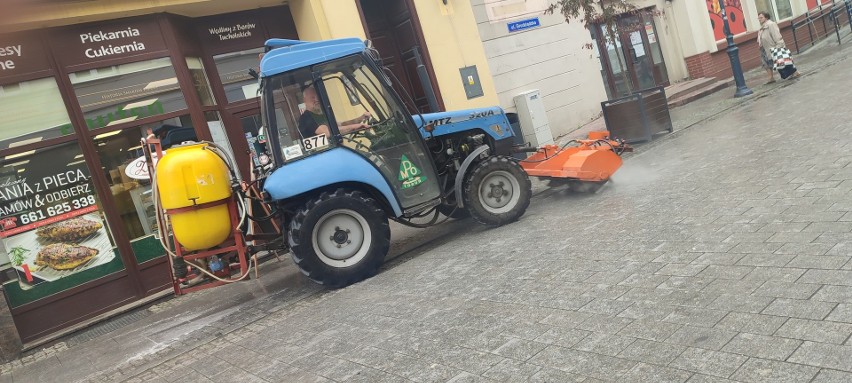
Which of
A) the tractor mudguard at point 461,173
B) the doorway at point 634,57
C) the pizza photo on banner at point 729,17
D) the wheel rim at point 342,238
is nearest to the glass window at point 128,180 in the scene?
the wheel rim at point 342,238

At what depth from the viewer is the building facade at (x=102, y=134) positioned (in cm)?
797

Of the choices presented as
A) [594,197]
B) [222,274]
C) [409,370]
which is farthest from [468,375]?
[594,197]

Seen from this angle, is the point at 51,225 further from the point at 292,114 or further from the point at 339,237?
the point at 339,237

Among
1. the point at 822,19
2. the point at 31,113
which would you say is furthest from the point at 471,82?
the point at 822,19

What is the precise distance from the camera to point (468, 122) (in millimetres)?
7039

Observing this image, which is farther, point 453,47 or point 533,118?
point 533,118

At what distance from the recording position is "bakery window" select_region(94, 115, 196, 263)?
8.66 meters

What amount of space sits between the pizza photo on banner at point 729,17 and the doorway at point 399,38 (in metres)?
9.88

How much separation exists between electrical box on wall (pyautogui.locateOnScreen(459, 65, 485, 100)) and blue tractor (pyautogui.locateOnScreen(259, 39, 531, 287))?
20.2 ft

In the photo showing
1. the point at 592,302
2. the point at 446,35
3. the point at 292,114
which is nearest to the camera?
the point at 592,302

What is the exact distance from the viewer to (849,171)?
5430mm

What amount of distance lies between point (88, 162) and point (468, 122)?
5495 mm

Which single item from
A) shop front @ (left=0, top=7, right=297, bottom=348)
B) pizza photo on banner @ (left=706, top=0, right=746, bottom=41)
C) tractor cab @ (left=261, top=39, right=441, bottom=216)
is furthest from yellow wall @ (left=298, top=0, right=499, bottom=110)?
pizza photo on banner @ (left=706, top=0, right=746, bottom=41)

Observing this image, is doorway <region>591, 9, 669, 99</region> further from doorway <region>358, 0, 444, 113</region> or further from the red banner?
the red banner
